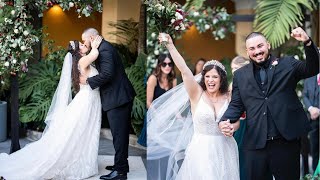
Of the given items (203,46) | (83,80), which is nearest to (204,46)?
(203,46)

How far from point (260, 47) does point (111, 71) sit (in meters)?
2.04

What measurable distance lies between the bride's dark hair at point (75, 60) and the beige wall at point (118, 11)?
0.33 meters

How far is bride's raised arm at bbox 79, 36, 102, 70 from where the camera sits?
5344mm

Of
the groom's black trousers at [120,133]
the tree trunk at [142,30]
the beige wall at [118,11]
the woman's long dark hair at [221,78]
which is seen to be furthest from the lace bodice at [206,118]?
the beige wall at [118,11]

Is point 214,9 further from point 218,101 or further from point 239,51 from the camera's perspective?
point 218,101

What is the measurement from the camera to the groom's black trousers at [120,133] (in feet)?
17.7

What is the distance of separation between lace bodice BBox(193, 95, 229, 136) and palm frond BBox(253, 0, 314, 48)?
30.3 inches

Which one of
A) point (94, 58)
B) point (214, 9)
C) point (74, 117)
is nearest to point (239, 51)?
point (214, 9)

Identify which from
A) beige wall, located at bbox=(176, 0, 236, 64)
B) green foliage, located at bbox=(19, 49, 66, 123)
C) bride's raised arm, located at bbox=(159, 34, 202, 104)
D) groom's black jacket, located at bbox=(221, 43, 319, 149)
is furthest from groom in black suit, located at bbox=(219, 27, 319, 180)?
green foliage, located at bbox=(19, 49, 66, 123)

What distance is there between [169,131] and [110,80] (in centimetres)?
106

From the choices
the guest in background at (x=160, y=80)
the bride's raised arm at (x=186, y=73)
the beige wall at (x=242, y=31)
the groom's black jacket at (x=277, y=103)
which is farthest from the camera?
the guest in background at (x=160, y=80)

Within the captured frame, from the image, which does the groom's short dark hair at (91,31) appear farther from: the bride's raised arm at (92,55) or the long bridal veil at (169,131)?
the long bridal veil at (169,131)

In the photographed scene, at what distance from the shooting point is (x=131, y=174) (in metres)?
5.64

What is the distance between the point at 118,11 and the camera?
550 cm
